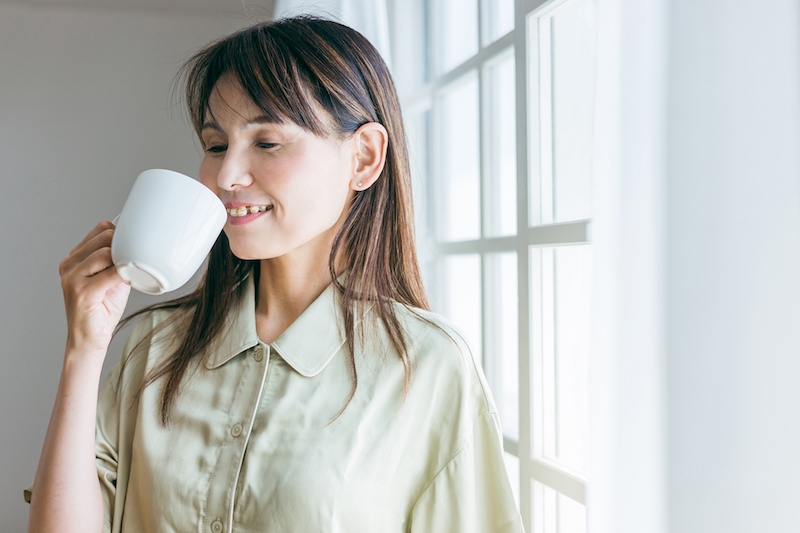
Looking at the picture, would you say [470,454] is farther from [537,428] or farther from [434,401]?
[537,428]

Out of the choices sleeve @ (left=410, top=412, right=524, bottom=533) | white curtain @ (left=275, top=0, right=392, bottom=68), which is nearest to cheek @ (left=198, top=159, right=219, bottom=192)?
sleeve @ (left=410, top=412, right=524, bottom=533)

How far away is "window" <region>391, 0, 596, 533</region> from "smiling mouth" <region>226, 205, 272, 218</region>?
0.42 meters

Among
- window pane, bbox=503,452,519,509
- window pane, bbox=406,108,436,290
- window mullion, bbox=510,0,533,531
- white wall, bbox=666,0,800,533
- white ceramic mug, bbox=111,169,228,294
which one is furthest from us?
window pane, bbox=406,108,436,290

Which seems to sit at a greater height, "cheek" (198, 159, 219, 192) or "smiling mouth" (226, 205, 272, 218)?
"cheek" (198, 159, 219, 192)

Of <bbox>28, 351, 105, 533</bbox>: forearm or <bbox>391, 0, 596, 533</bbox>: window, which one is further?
<bbox>391, 0, 596, 533</bbox>: window

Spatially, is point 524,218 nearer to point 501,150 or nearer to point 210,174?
point 501,150

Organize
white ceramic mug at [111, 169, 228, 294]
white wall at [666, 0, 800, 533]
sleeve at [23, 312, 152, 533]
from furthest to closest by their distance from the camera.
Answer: sleeve at [23, 312, 152, 533], white ceramic mug at [111, 169, 228, 294], white wall at [666, 0, 800, 533]

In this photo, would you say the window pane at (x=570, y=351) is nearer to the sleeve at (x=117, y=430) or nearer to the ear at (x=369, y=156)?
the ear at (x=369, y=156)

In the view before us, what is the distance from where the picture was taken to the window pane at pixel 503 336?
3.84 ft

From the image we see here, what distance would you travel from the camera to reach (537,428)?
39.1 inches

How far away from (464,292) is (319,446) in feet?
2.17

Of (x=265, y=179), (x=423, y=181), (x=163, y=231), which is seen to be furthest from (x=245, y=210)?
(x=423, y=181)

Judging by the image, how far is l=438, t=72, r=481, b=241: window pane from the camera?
130 cm

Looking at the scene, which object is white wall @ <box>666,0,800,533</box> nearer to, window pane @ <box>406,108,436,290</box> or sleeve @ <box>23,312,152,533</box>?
sleeve @ <box>23,312,152,533</box>
